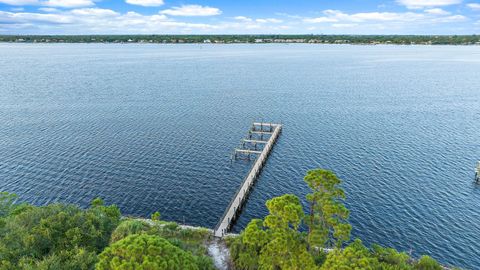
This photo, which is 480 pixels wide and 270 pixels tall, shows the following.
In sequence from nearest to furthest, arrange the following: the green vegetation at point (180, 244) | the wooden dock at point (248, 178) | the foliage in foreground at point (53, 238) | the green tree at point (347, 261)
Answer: the green tree at point (347, 261)
the green vegetation at point (180, 244)
the foliage in foreground at point (53, 238)
the wooden dock at point (248, 178)

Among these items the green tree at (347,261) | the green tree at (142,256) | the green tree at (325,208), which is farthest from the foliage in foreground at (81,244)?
the green tree at (325,208)

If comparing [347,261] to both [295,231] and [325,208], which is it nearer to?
[325,208]

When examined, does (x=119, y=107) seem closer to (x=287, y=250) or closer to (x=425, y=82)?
(x=287, y=250)

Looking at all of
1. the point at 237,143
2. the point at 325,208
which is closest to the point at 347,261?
the point at 325,208

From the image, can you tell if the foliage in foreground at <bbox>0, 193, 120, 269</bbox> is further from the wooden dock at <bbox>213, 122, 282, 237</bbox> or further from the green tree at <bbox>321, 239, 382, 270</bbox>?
the green tree at <bbox>321, 239, 382, 270</bbox>

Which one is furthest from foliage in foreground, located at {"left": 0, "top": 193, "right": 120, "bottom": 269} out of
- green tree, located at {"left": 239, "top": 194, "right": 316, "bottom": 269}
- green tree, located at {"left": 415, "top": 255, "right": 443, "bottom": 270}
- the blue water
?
green tree, located at {"left": 415, "top": 255, "right": 443, "bottom": 270}

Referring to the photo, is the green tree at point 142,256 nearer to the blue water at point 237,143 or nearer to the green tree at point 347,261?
the green tree at point 347,261

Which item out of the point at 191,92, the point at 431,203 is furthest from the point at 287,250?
the point at 191,92
